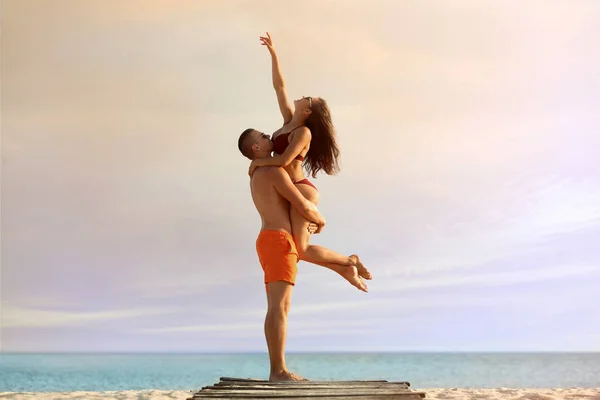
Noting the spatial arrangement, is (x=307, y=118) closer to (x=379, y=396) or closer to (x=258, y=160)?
(x=258, y=160)

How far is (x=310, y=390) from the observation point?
4.40m

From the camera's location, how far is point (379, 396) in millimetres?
4184

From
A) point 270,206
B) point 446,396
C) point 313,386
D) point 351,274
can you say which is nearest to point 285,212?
point 270,206

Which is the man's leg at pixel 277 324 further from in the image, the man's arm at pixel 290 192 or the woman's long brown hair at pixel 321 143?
the woman's long brown hair at pixel 321 143

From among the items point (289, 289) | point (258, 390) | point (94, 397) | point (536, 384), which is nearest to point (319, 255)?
point (289, 289)

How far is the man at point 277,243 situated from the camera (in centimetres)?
542

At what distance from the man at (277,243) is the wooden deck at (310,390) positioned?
2.01 ft

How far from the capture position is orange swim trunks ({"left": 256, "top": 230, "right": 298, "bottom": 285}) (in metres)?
5.48

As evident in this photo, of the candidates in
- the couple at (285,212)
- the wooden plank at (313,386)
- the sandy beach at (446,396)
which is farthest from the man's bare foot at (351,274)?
the sandy beach at (446,396)

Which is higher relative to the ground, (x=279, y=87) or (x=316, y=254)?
(x=279, y=87)

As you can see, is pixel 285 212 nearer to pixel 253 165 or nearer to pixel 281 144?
pixel 253 165

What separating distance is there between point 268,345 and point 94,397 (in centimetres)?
552

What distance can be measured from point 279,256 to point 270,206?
0.39 metres

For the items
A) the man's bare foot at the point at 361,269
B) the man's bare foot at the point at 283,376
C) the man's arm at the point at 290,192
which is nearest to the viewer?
the man's bare foot at the point at 283,376
